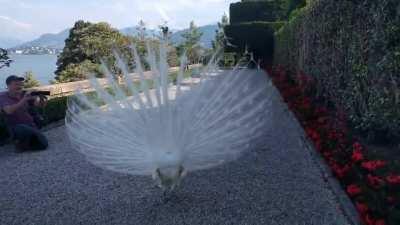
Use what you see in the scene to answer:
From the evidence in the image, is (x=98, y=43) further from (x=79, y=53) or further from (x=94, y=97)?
(x=94, y=97)

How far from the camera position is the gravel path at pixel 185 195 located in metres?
4.34

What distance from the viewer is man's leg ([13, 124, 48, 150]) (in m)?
7.21

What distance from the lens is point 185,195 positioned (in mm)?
4926

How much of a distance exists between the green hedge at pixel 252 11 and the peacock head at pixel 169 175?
1177 inches

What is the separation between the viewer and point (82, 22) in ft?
93.7

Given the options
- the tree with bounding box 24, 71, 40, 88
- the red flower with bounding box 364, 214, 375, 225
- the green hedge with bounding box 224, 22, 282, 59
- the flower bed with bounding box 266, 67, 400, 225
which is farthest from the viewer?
the green hedge with bounding box 224, 22, 282, 59

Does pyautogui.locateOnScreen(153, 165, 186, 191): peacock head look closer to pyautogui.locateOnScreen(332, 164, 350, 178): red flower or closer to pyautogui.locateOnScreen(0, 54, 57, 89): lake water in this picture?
pyautogui.locateOnScreen(332, 164, 350, 178): red flower

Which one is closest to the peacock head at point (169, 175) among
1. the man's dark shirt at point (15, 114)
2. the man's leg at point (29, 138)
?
the man's leg at point (29, 138)

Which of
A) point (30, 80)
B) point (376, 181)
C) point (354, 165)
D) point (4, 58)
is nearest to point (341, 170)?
point (354, 165)

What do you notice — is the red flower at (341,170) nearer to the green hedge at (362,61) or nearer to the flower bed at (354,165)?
the flower bed at (354,165)

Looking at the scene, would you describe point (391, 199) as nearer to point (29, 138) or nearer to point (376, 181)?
point (376, 181)

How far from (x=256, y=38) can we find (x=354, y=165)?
912 inches

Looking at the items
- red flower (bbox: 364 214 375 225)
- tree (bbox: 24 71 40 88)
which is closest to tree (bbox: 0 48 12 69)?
red flower (bbox: 364 214 375 225)

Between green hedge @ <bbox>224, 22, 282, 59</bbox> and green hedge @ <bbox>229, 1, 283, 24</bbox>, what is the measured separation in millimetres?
5484
